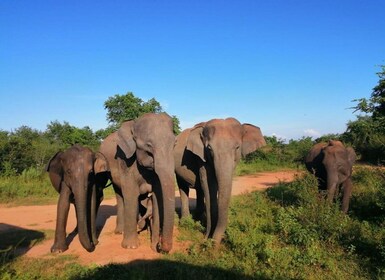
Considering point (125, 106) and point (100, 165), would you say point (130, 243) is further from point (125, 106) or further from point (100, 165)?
point (125, 106)

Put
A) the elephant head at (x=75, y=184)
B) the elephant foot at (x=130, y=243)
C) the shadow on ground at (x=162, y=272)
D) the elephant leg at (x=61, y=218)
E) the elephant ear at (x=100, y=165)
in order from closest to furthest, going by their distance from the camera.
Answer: the shadow on ground at (x=162, y=272), the elephant head at (x=75, y=184), the elephant leg at (x=61, y=218), the elephant ear at (x=100, y=165), the elephant foot at (x=130, y=243)

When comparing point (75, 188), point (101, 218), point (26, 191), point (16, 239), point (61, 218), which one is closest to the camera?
point (75, 188)

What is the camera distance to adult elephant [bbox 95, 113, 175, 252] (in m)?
6.18

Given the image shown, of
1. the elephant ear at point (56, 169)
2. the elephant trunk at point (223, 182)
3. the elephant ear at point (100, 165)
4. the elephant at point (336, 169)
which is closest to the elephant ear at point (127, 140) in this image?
the elephant ear at point (100, 165)

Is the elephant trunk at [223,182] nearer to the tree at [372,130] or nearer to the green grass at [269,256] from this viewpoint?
the green grass at [269,256]

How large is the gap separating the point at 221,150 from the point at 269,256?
6.89 ft

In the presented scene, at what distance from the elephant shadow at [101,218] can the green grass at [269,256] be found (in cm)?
167

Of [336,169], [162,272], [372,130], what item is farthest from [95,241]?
[372,130]

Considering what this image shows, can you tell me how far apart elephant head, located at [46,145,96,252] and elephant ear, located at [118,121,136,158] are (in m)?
0.70

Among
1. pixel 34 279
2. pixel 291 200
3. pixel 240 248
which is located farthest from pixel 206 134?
pixel 291 200

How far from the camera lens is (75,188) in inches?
258

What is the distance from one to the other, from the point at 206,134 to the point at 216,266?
2621 millimetres

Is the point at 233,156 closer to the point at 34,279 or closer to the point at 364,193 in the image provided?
the point at 34,279

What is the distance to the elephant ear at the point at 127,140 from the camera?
21.9 feet
